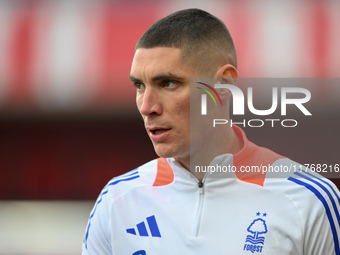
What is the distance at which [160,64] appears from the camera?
58.5 inches

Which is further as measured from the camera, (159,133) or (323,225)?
(159,133)

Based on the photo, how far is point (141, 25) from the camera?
3.01 metres

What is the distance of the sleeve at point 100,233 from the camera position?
1.64 meters

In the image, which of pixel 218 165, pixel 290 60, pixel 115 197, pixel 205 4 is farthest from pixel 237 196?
pixel 205 4

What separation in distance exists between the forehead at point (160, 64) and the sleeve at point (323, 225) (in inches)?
22.2

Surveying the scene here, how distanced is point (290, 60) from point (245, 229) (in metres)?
1.54

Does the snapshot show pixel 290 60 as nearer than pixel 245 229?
No

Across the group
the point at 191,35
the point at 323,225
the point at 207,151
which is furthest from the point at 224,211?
the point at 191,35

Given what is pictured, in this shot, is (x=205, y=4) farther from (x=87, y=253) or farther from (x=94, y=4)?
(x=87, y=253)

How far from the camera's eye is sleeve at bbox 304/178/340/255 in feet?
4.50

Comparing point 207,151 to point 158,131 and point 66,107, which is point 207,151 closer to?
point 158,131

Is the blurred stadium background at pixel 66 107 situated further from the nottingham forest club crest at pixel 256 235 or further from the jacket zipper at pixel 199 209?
the nottingham forest club crest at pixel 256 235

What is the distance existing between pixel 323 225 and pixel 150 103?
→ 64cm

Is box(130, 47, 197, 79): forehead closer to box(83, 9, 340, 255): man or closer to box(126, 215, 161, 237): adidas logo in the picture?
box(83, 9, 340, 255): man
